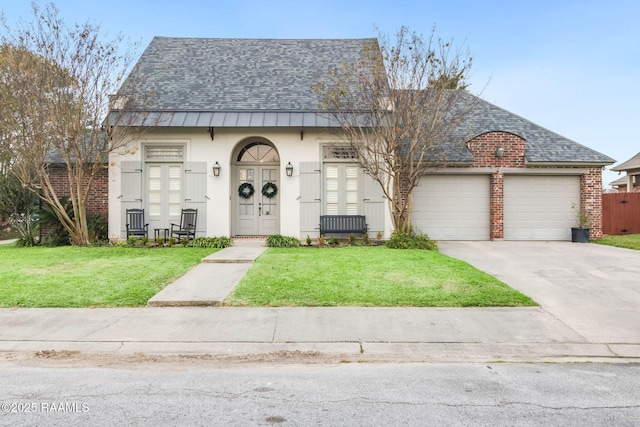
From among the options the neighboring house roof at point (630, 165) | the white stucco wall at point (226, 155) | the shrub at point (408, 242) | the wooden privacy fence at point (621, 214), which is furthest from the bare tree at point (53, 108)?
the neighboring house roof at point (630, 165)

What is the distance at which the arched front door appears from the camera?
13867mm

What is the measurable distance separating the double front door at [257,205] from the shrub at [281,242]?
125cm

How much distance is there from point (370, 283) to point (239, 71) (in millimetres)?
10682

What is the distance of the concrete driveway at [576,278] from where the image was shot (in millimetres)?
5578

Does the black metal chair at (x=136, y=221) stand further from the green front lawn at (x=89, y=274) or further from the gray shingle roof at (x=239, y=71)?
the gray shingle roof at (x=239, y=71)

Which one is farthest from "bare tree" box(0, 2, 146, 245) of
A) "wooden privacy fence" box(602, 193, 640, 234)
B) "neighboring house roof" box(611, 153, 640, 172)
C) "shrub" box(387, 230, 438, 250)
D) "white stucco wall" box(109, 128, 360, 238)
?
"neighboring house roof" box(611, 153, 640, 172)

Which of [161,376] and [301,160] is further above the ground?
[301,160]

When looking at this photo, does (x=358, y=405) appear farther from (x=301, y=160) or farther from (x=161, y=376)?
(x=301, y=160)

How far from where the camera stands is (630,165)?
2436 cm

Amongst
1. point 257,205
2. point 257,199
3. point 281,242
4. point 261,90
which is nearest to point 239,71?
point 261,90

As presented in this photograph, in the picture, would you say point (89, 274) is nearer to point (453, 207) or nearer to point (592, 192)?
point (453, 207)

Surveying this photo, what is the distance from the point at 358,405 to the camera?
333cm

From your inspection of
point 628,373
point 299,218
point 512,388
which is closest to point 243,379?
point 512,388

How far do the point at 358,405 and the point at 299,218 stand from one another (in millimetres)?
10067
